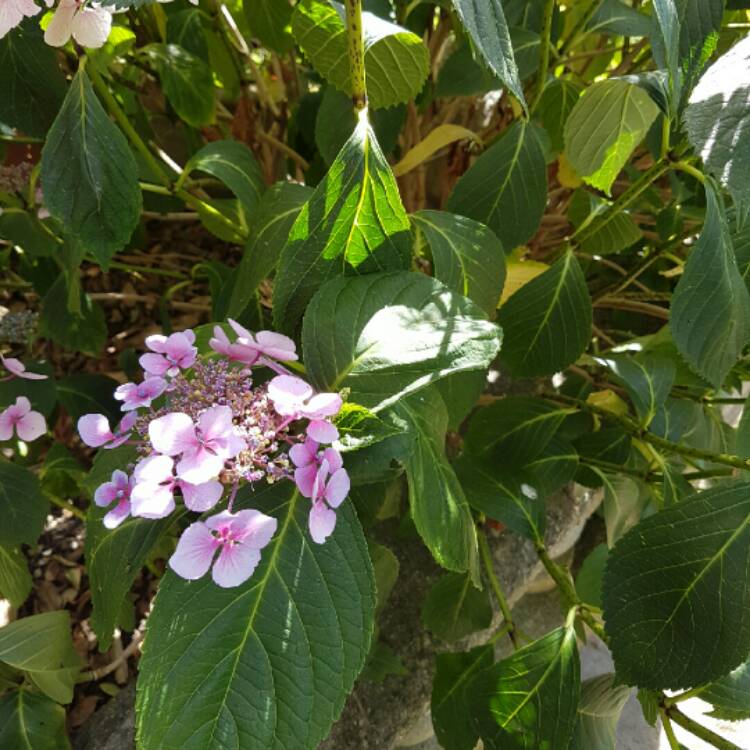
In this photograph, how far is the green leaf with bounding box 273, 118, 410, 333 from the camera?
0.56 m

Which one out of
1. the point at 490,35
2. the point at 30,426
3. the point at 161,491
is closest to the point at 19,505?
the point at 30,426

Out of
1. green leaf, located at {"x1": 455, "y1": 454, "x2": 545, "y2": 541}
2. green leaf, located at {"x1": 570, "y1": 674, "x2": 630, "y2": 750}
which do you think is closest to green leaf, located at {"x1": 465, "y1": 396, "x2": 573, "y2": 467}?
green leaf, located at {"x1": 455, "y1": 454, "x2": 545, "y2": 541}

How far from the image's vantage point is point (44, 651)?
2.91 feet

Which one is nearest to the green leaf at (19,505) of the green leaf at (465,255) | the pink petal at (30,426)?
the pink petal at (30,426)

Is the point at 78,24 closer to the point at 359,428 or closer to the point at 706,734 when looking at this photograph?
the point at 359,428

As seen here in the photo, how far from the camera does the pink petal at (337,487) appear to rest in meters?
0.45

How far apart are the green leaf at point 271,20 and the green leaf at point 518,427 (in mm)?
558

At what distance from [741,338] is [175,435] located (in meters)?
0.51

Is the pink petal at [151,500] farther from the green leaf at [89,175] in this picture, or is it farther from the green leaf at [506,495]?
the green leaf at [506,495]

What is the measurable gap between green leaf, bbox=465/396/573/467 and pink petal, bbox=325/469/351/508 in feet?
1.74

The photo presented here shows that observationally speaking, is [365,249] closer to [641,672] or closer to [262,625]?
[262,625]

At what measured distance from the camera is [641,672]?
670 millimetres

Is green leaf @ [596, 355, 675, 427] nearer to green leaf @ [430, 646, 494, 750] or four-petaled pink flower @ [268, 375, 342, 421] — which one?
green leaf @ [430, 646, 494, 750]

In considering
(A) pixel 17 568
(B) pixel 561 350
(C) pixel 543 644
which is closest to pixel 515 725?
(C) pixel 543 644
